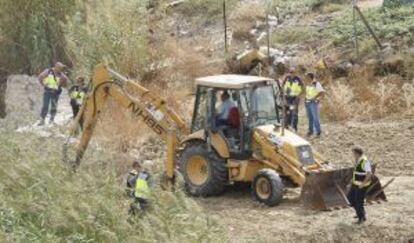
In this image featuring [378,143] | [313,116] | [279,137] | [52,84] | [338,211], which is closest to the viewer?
[338,211]

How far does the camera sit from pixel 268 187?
13148 mm

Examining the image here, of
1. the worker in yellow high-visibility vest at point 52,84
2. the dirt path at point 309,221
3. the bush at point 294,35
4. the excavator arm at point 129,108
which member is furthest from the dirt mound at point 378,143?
the worker in yellow high-visibility vest at point 52,84

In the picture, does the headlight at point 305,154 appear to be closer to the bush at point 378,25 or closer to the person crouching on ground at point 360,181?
the person crouching on ground at point 360,181

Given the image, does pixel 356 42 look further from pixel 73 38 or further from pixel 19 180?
pixel 19 180

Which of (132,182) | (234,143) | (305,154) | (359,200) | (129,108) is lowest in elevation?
(359,200)

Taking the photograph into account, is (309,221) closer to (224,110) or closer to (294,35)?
(224,110)

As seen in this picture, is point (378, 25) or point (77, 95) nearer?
point (77, 95)

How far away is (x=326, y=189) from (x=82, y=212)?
13.5 feet

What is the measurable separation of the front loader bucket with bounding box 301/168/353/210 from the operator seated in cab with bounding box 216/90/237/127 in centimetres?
181

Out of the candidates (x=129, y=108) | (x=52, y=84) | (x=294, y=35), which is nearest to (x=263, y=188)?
(x=129, y=108)

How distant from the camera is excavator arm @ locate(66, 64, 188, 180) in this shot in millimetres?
14234

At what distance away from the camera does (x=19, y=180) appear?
11.4 m

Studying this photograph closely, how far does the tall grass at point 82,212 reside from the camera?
10000 millimetres

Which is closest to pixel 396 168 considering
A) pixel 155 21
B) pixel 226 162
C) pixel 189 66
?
pixel 226 162
